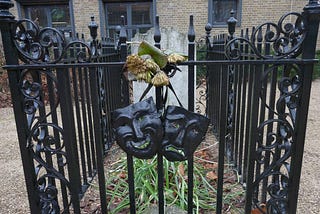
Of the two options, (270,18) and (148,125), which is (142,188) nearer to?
(148,125)

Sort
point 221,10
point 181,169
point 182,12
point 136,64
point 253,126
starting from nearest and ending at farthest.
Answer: point 136,64 < point 253,126 < point 181,169 < point 182,12 < point 221,10

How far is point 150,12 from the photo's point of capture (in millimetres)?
12914

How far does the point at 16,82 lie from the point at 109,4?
12472 mm

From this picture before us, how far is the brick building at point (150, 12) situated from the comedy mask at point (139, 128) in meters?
11.4

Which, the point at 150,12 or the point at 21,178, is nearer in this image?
the point at 21,178

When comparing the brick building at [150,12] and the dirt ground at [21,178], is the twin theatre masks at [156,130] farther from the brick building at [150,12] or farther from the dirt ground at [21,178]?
the brick building at [150,12]

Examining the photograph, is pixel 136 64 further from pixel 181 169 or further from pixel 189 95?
pixel 181 169

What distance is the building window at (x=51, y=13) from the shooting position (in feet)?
43.3

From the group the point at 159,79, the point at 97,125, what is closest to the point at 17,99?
the point at 97,125

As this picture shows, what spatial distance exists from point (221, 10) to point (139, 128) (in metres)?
12.6

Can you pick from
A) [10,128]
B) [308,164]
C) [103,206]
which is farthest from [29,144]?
[10,128]

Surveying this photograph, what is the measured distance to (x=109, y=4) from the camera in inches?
511

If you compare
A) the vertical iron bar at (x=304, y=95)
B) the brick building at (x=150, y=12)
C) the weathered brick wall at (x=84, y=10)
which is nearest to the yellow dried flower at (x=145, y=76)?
the vertical iron bar at (x=304, y=95)

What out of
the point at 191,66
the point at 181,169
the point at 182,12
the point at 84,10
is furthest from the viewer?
the point at 84,10
